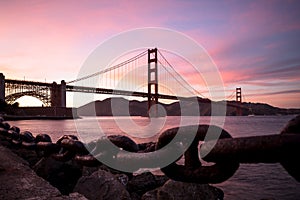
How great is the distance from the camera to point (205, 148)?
3.04ft

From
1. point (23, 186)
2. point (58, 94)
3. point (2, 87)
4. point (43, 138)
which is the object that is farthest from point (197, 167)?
point (58, 94)

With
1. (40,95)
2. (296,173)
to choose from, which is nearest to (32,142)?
(296,173)

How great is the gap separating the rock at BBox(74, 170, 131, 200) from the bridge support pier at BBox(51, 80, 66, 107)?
144ft

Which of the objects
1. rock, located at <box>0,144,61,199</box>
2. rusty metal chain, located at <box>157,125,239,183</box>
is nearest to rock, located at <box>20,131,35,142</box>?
rock, located at <box>0,144,61,199</box>

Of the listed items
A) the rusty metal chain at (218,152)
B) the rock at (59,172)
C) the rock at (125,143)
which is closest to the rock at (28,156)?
the rock at (59,172)

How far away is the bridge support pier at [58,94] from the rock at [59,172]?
43.4 meters

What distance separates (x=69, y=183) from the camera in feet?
10.5

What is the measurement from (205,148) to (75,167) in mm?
2736

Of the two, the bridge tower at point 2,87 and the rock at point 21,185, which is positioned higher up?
the bridge tower at point 2,87

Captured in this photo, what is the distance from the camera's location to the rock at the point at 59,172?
2.80m

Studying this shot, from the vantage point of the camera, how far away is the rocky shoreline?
1.57m

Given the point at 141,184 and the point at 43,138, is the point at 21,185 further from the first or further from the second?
the point at 141,184

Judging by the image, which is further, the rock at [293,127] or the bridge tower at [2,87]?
the bridge tower at [2,87]

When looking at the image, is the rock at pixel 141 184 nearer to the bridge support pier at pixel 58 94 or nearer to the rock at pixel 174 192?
the rock at pixel 174 192
